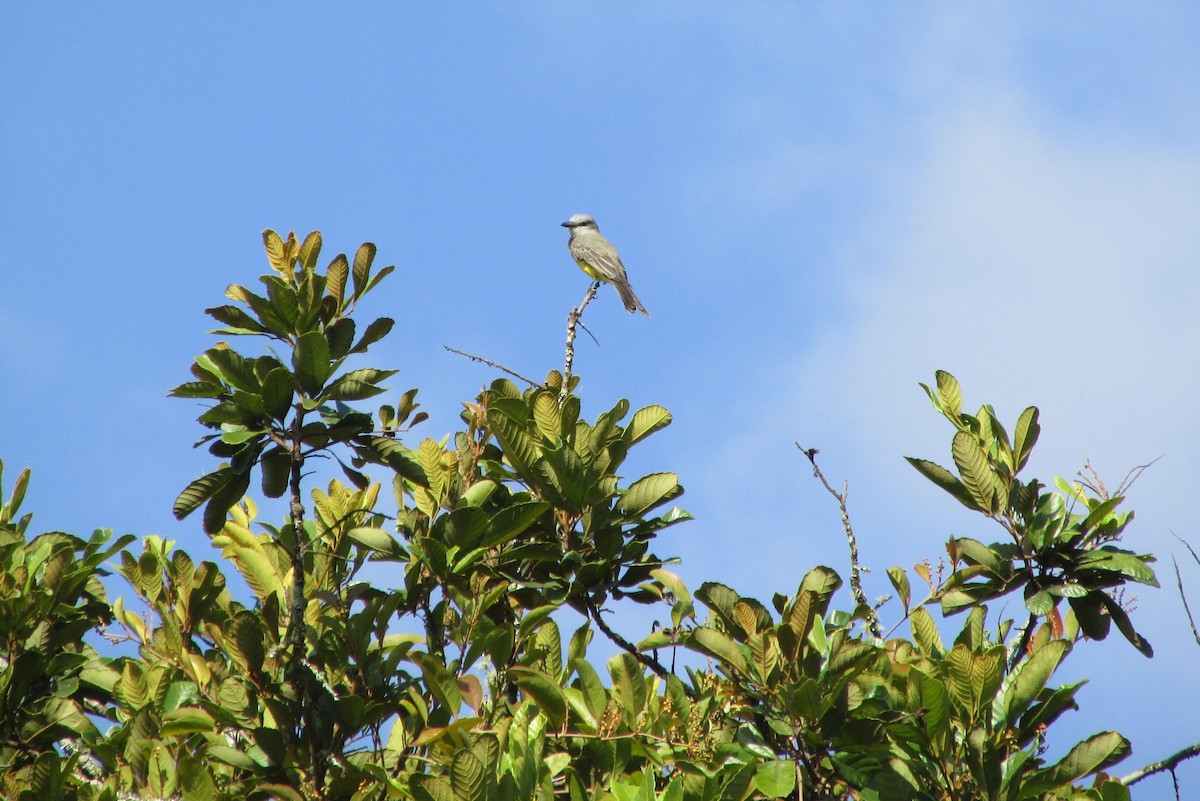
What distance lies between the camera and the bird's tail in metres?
14.4

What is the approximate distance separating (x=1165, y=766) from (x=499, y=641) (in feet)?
7.21

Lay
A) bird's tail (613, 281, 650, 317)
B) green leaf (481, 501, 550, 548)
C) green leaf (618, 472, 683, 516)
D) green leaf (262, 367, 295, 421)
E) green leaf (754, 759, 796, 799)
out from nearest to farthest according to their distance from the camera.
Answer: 1. green leaf (754, 759, 796, 799)
2. green leaf (262, 367, 295, 421)
3. green leaf (481, 501, 550, 548)
4. green leaf (618, 472, 683, 516)
5. bird's tail (613, 281, 650, 317)

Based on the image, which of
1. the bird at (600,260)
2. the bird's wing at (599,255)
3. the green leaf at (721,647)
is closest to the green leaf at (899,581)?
the green leaf at (721,647)

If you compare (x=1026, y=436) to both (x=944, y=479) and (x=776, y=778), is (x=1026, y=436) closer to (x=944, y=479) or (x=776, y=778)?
(x=944, y=479)

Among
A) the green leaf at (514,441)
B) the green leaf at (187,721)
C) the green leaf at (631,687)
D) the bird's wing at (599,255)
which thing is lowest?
the green leaf at (631,687)

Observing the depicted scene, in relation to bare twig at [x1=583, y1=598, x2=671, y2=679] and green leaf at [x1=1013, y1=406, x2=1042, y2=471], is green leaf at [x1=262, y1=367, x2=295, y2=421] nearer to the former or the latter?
bare twig at [x1=583, y1=598, x2=671, y2=679]

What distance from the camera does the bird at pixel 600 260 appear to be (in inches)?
575

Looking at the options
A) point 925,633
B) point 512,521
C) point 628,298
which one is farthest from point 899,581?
point 628,298

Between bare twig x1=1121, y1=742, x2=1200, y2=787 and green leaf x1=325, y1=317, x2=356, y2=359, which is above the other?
green leaf x1=325, y1=317, x2=356, y2=359

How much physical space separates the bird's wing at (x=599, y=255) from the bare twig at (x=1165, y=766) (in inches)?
440

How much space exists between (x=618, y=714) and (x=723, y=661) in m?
0.38

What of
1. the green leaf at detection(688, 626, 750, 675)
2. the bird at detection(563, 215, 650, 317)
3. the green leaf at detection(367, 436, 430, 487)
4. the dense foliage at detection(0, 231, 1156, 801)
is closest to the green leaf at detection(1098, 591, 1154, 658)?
the dense foliage at detection(0, 231, 1156, 801)

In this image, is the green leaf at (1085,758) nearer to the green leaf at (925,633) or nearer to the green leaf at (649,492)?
the green leaf at (925,633)

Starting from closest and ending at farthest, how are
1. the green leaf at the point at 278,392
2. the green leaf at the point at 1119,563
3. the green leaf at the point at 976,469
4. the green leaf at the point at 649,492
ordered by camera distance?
the green leaf at the point at 278,392, the green leaf at the point at 1119,563, the green leaf at the point at 649,492, the green leaf at the point at 976,469
